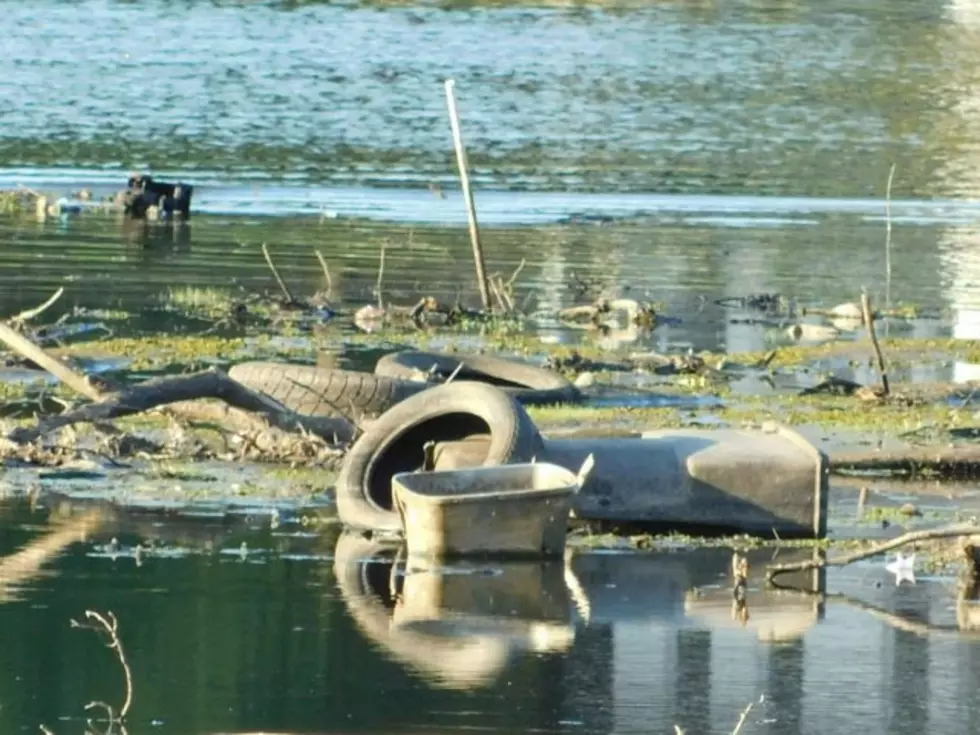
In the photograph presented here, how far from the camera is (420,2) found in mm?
105750

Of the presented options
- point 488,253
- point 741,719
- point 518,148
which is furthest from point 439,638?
point 518,148

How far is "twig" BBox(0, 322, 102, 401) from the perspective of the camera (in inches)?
637

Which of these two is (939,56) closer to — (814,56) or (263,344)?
(814,56)

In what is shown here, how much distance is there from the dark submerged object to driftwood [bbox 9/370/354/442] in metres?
19.8

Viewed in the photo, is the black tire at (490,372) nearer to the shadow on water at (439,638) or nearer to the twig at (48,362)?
the twig at (48,362)

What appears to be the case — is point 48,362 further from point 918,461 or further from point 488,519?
point 918,461

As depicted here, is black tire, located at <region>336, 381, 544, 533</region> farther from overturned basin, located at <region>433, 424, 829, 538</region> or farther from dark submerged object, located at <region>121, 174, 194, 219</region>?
dark submerged object, located at <region>121, 174, 194, 219</region>

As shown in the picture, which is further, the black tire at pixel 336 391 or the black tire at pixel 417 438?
the black tire at pixel 336 391

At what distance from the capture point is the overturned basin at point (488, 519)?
13117 millimetres

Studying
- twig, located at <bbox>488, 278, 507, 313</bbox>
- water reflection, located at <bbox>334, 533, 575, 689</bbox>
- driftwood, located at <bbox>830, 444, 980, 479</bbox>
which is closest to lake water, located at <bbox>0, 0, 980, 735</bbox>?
water reflection, located at <bbox>334, 533, 575, 689</bbox>

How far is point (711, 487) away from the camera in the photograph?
1420cm

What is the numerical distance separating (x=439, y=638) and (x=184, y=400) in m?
5.33

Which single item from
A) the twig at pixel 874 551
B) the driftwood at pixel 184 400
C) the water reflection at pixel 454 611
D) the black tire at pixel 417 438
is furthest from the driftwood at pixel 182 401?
the twig at pixel 874 551

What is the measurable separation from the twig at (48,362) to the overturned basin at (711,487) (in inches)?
141
